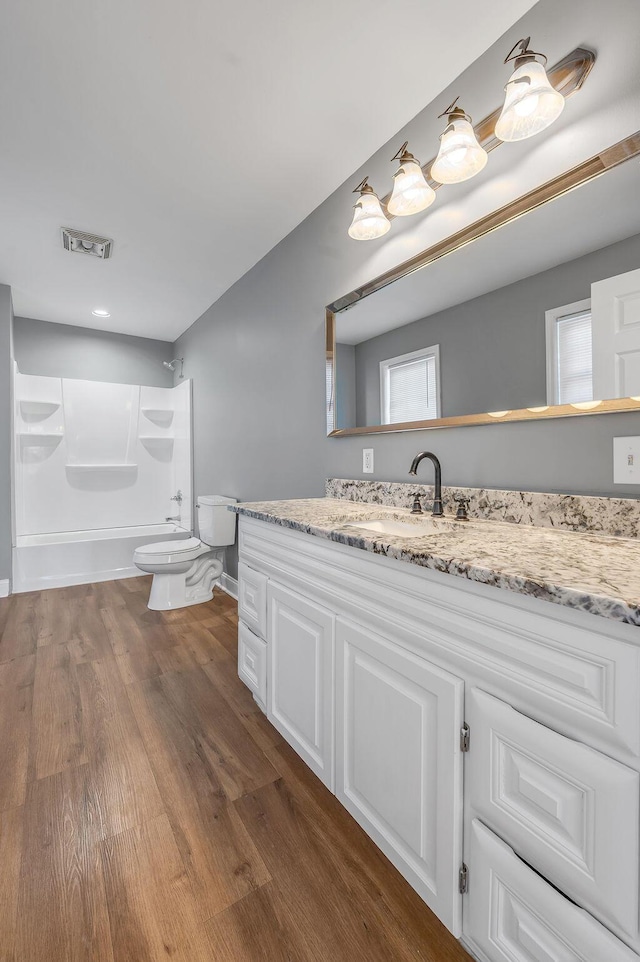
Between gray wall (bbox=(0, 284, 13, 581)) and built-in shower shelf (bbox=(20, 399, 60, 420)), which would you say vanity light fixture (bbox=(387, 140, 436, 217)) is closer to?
gray wall (bbox=(0, 284, 13, 581))

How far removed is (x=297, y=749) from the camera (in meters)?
1.39

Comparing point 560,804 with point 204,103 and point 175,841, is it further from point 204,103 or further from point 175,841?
point 204,103

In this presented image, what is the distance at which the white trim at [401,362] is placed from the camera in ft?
5.04

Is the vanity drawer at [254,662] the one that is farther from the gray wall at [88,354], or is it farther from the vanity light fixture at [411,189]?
the gray wall at [88,354]

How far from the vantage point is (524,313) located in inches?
48.9

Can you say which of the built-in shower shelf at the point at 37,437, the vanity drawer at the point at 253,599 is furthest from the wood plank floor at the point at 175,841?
the built-in shower shelf at the point at 37,437

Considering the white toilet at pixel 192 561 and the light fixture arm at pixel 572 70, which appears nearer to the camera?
the light fixture arm at pixel 572 70

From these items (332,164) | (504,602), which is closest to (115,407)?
(332,164)

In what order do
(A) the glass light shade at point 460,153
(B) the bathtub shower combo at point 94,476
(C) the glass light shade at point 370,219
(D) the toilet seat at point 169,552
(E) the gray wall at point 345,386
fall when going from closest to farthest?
(A) the glass light shade at point 460,153 → (C) the glass light shade at point 370,219 → (E) the gray wall at point 345,386 → (D) the toilet seat at point 169,552 → (B) the bathtub shower combo at point 94,476

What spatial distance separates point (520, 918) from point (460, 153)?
185cm

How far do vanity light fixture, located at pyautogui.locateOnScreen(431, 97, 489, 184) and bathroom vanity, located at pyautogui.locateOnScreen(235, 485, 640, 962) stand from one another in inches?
43.4

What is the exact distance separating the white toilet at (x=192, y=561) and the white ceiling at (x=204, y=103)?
185 cm

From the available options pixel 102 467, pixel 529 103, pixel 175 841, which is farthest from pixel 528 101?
pixel 102 467

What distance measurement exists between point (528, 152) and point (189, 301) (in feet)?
9.71
